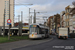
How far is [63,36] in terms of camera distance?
1336 inches

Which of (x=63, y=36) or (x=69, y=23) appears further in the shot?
(x=69, y=23)

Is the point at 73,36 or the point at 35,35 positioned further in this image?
the point at 73,36

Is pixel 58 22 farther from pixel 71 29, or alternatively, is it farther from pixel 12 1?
pixel 12 1

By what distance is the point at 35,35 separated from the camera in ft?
93.1

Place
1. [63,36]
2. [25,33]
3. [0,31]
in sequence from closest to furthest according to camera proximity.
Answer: [63,36], [0,31], [25,33]

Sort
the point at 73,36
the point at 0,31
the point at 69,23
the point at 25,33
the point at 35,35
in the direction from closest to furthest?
the point at 35,35, the point at 73,36, the point at 0,31, the point at 25,33, the point at 69,23

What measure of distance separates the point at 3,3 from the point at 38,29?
916 cm

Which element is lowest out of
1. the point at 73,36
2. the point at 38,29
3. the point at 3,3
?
the point at 73,36

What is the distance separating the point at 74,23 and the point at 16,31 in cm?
2725

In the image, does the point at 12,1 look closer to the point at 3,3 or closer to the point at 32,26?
the point at 3,3

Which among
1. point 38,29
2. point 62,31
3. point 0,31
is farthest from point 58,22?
point 38,29

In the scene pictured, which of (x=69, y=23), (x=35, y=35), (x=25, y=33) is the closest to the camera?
(x=35, y=35)

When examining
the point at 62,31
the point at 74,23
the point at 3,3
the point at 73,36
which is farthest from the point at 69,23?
the point at 3,3

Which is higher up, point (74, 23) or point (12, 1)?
point (12, 1)
